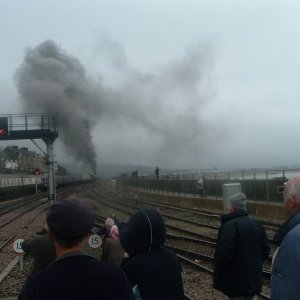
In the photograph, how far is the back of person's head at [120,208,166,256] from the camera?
2928 millimetres

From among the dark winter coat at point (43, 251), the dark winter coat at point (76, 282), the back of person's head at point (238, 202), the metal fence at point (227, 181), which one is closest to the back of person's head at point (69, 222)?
the dark winter coat at point (76, 282)

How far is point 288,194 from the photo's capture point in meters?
2.83

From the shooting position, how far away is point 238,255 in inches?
179

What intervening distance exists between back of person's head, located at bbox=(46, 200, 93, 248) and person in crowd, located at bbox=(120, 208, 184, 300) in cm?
65

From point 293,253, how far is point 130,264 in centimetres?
99

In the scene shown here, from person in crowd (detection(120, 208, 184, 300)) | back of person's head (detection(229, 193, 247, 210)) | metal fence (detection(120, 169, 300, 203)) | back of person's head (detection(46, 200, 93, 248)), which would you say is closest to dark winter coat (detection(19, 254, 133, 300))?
back of person's head (detection(46, 200, 93, 248))

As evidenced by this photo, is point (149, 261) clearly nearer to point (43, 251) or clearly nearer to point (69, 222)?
point (69, 222)

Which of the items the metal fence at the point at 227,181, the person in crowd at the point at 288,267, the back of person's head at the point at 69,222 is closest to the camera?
the back of person's head at the point at 69,222

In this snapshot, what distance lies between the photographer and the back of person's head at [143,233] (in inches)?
115

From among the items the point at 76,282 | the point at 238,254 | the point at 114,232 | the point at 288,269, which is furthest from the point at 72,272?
the point at 114,232

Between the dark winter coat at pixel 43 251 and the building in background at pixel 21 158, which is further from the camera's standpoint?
the building in background at pixel 21 158

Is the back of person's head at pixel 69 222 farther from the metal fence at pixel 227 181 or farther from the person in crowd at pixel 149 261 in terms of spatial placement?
the metal fence at pixel 227 181

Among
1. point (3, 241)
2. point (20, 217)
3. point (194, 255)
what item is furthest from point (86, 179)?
point (194, 255)

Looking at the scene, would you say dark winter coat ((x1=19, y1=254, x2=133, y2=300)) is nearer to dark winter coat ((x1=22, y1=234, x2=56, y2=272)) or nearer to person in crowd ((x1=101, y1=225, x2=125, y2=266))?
dark winter coat ((x1=22, y1=234, x2=56, y2=272))
